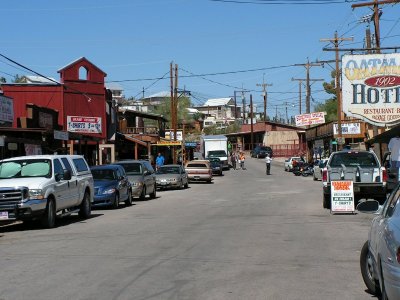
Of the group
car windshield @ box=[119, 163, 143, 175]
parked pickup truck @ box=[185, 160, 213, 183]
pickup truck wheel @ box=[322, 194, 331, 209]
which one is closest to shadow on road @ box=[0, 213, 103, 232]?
pickup truck wheel @ box=[322, 194, 331, 209]

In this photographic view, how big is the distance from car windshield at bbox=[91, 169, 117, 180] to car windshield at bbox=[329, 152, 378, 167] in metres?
7.76

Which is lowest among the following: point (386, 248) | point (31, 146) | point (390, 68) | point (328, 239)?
point (328, 239)

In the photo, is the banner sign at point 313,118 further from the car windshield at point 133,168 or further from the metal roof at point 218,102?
the metal roof at point 218,102

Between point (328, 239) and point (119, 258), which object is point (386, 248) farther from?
point (328, 239)

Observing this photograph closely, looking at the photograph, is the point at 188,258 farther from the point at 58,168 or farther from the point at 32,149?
the point at 32,149

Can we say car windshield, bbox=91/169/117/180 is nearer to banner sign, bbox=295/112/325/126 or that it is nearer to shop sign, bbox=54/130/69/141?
shop sign, bbox=54/130/69/141

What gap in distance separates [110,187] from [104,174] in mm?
1229

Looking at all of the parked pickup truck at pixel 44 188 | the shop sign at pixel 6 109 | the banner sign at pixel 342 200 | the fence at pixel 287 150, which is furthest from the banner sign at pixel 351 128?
the parked pickup truck at pixel 44 188

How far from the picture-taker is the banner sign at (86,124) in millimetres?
39625

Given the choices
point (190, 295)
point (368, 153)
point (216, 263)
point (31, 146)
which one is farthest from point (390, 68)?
point (190, 295)

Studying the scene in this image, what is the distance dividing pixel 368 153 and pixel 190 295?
1422cm

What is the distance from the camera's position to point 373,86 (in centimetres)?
2783

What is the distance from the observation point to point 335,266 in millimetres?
9086

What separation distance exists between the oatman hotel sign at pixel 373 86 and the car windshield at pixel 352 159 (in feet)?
27.6
